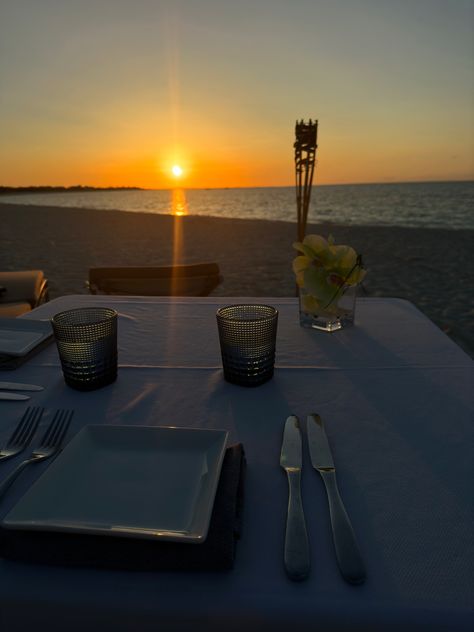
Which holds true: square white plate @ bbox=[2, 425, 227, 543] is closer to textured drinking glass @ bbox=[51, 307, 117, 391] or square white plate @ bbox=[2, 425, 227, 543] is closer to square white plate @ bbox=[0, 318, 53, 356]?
Result: textured drinking glass @ bbox=[51, 307, 117, 391]

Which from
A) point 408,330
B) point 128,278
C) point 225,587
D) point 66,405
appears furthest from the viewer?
point 128,278

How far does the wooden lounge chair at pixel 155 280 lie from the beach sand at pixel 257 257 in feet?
7.73

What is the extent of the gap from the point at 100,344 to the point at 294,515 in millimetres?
556

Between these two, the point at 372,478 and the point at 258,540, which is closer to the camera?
the point at 258,540

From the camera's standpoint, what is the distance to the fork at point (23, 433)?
0.72m

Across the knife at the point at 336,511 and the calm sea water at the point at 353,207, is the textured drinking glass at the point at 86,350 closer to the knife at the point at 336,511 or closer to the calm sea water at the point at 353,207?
the knife at the point at 336,511

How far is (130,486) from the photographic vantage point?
1.99ft

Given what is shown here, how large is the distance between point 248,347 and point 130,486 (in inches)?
15.8

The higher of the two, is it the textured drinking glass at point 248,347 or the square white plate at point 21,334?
the textured drinking glass at point 248,347

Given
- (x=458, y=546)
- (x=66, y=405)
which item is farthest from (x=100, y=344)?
(x=458, y=546)

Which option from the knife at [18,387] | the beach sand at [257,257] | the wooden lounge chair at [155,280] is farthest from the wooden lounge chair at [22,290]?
the beach sand at [257,257]

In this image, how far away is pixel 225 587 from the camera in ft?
1.53

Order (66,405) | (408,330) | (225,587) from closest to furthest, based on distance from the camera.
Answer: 1. (225,587)
2. (66,405)
3. (408,330)

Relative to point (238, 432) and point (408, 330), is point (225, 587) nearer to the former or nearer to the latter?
point (238, 432)
